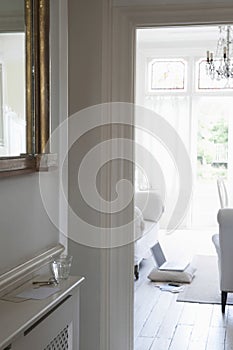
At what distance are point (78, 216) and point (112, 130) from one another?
508mm

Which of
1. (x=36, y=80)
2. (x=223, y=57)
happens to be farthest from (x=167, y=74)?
(x=36, y=80)

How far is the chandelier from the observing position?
6.22 m

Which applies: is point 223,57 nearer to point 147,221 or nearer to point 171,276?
point 147,221

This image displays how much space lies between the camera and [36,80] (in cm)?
214

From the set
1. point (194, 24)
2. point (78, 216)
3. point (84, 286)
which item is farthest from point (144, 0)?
point (84, 286)

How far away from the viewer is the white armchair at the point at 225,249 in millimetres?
4117

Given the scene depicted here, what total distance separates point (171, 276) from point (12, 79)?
11.8ft

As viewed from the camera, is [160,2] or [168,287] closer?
[160,2]

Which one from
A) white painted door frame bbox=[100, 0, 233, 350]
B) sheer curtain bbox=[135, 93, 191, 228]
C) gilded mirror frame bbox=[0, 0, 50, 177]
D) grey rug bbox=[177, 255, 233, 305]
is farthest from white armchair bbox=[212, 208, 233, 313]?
sheer curtain bbox=[135, 93, 191, 228]

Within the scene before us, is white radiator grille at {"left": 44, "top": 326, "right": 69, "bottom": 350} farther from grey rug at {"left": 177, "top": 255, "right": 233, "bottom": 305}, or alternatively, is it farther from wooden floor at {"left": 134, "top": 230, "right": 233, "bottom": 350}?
grey rug at {"left": 177, "top": 255, "right": 233, "bottom": 305}

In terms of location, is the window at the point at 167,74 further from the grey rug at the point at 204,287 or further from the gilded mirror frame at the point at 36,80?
the gilded mirror frame at the point at 36,80

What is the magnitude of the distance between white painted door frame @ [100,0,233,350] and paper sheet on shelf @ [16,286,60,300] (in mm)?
971

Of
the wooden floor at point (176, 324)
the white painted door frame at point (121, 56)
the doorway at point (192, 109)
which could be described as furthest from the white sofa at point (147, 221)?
the white painted door frame at point (121, 56)

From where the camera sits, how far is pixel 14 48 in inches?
78.5
